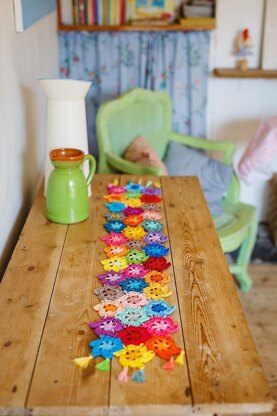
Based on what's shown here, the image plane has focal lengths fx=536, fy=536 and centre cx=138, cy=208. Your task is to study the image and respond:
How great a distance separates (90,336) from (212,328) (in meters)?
0.26

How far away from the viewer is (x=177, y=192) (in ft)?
6.35

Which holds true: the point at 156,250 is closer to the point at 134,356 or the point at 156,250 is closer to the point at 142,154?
the point at 134,356

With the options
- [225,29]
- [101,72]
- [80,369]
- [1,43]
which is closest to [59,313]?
[80,369]

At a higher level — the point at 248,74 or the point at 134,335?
the point at 248,74

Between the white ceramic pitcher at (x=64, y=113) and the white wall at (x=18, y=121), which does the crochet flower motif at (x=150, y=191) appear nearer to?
the white ceramic pitcher at (x=64, y=113)

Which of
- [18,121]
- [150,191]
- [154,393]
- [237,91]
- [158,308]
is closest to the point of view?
[154,393]

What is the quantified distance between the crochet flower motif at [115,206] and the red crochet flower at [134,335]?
0.64 metres

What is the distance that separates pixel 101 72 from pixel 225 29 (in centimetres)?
73

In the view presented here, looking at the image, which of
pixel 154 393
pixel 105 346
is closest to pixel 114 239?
pixel 105 346

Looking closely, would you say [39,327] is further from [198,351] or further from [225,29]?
[225,29]

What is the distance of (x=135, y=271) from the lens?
135cm

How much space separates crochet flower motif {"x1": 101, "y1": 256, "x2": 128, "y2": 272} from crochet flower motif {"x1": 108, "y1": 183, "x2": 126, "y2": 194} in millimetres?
518

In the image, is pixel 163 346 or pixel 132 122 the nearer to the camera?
pixel 163 346

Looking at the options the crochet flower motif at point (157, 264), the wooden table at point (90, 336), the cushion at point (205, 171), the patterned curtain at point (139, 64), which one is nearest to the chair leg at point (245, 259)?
the cushion at point (205, 171)
